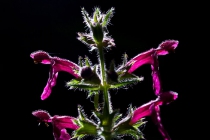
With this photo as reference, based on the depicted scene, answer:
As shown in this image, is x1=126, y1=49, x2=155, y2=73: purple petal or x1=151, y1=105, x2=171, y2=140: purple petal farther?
x1=126, y1=49, x2=155, y2=73: purple petal

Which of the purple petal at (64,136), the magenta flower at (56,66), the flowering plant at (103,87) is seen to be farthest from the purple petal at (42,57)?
the purple petal at (64,136)

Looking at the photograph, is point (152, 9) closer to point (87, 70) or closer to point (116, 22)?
point (116, 22)

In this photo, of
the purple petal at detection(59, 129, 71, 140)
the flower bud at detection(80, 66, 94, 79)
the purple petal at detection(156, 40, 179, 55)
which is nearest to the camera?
the flower bud at detection(80, 66, 94, 79)

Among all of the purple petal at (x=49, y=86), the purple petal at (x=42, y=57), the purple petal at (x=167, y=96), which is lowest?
the purple petal at (x=167, y=96)

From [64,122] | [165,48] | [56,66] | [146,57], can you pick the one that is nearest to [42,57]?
[56,66]

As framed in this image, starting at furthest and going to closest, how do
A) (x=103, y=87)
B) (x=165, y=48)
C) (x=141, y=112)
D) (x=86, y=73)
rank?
(x=165, y=48)
(x=141, y=112)
(x=103, y=87)
(x=86, y=73)

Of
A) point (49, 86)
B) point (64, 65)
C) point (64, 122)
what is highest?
point (64, 65)

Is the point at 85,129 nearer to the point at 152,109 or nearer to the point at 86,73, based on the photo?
the point at 86,73

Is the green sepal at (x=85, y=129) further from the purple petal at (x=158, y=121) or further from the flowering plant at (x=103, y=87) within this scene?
the purple petal at (x=158, y=121)

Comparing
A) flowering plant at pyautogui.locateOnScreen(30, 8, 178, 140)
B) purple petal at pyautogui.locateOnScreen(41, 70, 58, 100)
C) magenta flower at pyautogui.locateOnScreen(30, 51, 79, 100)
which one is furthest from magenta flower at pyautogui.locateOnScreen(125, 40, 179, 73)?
purple petal at pyautogui.locateOnScreen(41, 70, 58, 100)

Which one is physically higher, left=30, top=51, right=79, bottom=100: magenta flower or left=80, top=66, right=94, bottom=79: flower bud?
left=30, top=51, right=79, bottom=100: magenta flower

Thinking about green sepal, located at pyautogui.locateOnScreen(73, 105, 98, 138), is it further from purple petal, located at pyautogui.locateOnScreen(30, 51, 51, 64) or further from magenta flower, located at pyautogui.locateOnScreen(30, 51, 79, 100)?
purple petal, located at pyautogui.locateOnScreen(30, 51, 51, 64)
